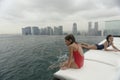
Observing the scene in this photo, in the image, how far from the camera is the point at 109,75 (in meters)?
1.78

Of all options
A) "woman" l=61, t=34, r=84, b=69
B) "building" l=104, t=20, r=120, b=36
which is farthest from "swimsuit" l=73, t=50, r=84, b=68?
"building" l=104, t=20, r=120, b=36

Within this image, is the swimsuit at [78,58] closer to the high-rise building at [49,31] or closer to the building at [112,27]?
the building at [112,27]

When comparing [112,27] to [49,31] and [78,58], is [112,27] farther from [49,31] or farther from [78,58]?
[49,31]

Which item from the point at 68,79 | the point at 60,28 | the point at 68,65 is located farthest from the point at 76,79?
the point at 60,28

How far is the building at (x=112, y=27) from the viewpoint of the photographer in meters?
6.78

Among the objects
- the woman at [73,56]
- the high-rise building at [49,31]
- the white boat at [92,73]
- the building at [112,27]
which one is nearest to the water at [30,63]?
the woman at [73,56]

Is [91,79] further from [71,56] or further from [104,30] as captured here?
[104,30]

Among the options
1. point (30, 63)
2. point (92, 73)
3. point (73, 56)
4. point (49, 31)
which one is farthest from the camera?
point (49, 31)

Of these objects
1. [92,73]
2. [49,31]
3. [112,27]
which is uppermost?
[49,31]

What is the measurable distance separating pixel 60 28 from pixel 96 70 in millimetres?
36792

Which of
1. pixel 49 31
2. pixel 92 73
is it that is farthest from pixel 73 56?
pixel 49 31

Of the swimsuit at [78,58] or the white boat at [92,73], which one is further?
the swimsuit at [78,58]

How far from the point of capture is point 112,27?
7.04 meters

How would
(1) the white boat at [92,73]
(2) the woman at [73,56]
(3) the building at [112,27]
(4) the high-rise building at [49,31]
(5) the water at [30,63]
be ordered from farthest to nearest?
(4) the high-rise building at [49,31] → (3) the building at [112,27] → (5) the water at [30,63] → (2) the woman at [73,56] → (1) the white boat at [92,73]
